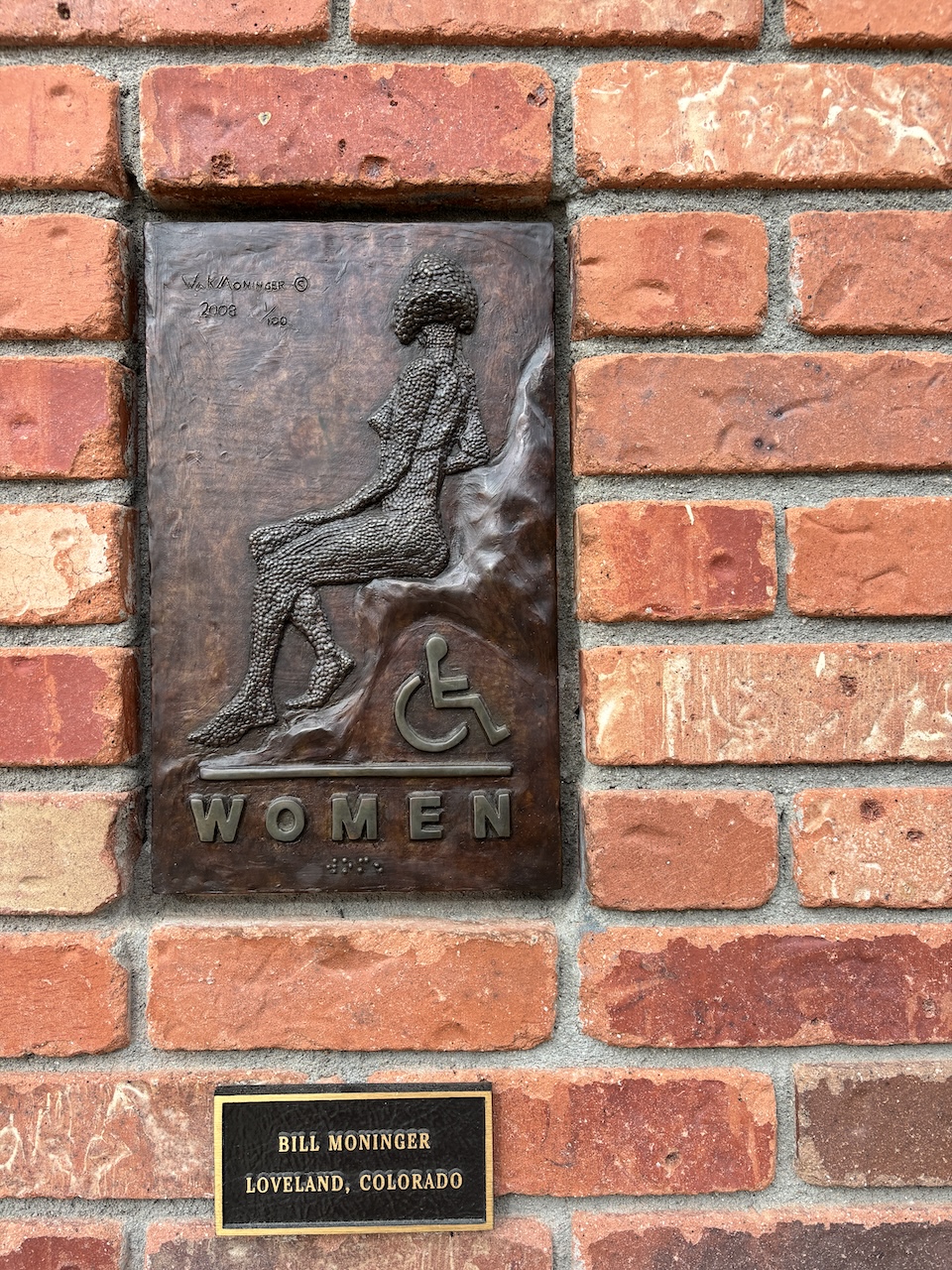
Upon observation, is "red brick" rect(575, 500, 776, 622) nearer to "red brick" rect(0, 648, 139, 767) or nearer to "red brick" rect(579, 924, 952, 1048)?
"red brick" rect(579, 924, 952, 1048)

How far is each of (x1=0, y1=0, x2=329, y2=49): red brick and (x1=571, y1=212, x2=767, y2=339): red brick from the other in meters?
0.33

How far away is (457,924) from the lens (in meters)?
0.81

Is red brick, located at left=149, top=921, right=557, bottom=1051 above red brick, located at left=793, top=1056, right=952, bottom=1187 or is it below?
above

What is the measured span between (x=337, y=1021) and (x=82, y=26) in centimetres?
98

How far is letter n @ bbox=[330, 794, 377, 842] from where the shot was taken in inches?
31.8

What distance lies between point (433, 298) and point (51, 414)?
39 cm

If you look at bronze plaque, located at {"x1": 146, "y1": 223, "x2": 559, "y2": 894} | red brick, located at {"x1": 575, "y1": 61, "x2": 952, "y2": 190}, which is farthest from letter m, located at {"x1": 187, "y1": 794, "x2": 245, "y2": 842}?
red brick, located at {"x1": 575, "y1": 61, "x2": 952, "y2": 190}

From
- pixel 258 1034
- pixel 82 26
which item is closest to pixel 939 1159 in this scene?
pixel 258 1034

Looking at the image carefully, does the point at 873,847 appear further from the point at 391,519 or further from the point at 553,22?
the point at 553,22

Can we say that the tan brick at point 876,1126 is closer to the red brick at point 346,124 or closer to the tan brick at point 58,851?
the tan brick at point 58,851

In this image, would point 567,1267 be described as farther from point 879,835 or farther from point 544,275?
point 544,275

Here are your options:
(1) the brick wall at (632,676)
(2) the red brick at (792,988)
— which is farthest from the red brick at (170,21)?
(2) the red brick at (792,988)

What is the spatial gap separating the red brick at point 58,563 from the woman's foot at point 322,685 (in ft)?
0.66

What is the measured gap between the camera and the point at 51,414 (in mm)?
799
